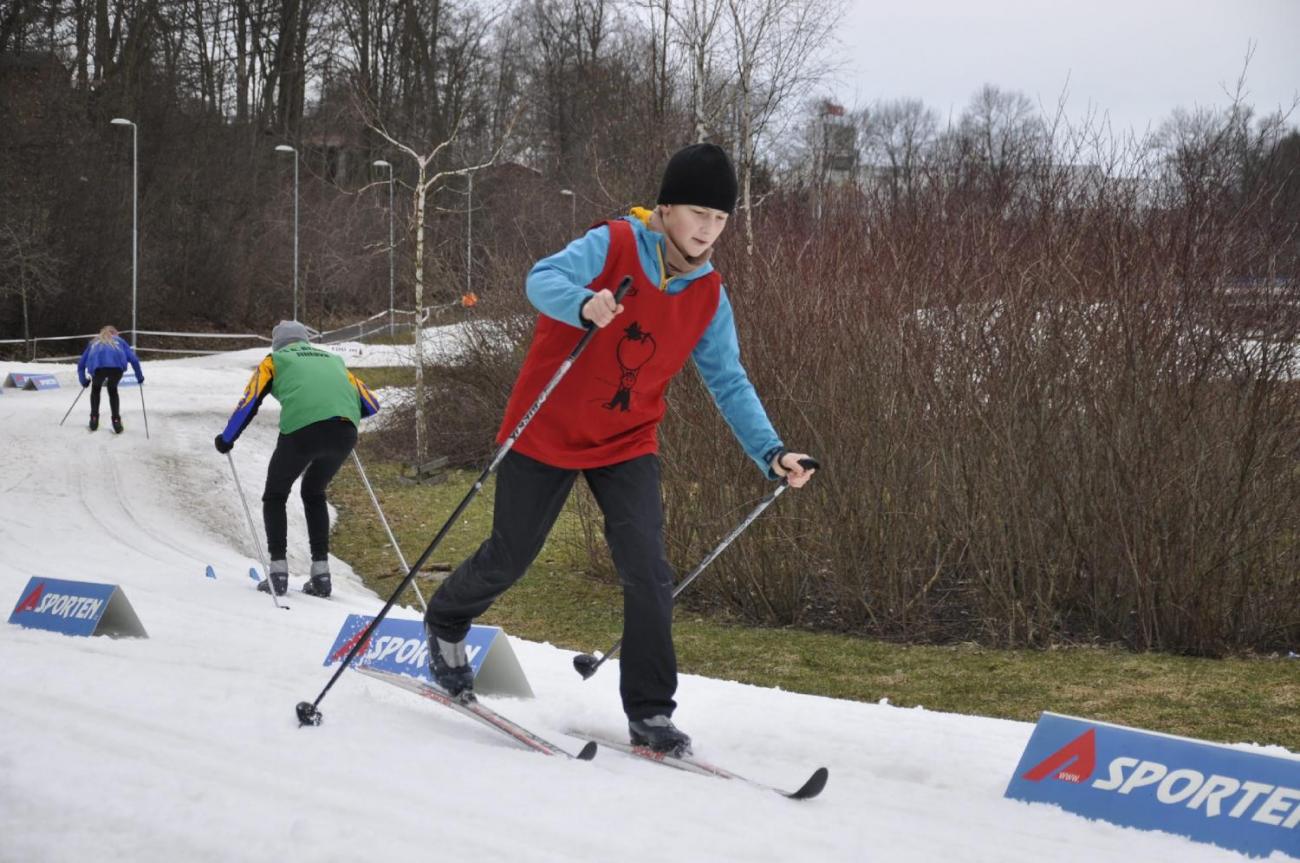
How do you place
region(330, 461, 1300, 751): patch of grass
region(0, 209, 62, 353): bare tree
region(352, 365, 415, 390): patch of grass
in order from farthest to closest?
region(0, 209, 62, 353): bare tree < region(352, 365, 415, 390): patch of grass < region(330, 461, 1300, 751): patch of grass

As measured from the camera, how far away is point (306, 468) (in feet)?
28.3

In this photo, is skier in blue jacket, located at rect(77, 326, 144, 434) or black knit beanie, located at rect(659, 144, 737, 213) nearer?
black knit beanie, located at rect(659, 144, 737, 213)

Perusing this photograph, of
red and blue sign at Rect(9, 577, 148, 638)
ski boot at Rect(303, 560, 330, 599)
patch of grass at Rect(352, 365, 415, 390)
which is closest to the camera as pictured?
red and blue sign at Rect(9, 577, 148, 638)

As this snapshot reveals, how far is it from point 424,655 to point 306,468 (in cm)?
362

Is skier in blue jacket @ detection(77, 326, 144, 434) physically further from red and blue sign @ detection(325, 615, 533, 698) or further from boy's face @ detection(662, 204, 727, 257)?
boy's face @ detection(662, 204, 727, 257)

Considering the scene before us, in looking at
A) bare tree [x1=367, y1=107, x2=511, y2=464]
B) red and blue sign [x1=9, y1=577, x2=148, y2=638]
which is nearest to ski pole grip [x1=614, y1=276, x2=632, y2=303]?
red and blue sign [x1=9, y1=577, x2=148, y2=638]

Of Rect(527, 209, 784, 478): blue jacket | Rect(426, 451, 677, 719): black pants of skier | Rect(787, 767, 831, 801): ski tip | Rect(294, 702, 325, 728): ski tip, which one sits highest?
Rect(527, 209, 784, 478): blue jacket

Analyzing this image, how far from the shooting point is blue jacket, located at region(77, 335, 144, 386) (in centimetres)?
1744

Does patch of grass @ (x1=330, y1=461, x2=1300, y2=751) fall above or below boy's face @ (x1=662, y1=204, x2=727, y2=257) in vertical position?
below

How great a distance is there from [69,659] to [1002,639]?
5.50 meters

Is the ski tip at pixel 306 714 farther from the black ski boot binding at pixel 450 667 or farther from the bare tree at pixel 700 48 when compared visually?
the bare tree at pixel 700 48

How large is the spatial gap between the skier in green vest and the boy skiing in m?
4.04

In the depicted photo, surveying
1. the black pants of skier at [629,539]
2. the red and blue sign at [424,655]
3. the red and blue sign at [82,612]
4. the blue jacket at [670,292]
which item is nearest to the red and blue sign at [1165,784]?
the black pants of skier at [629,539]

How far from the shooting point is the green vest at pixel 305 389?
27.0 ft
